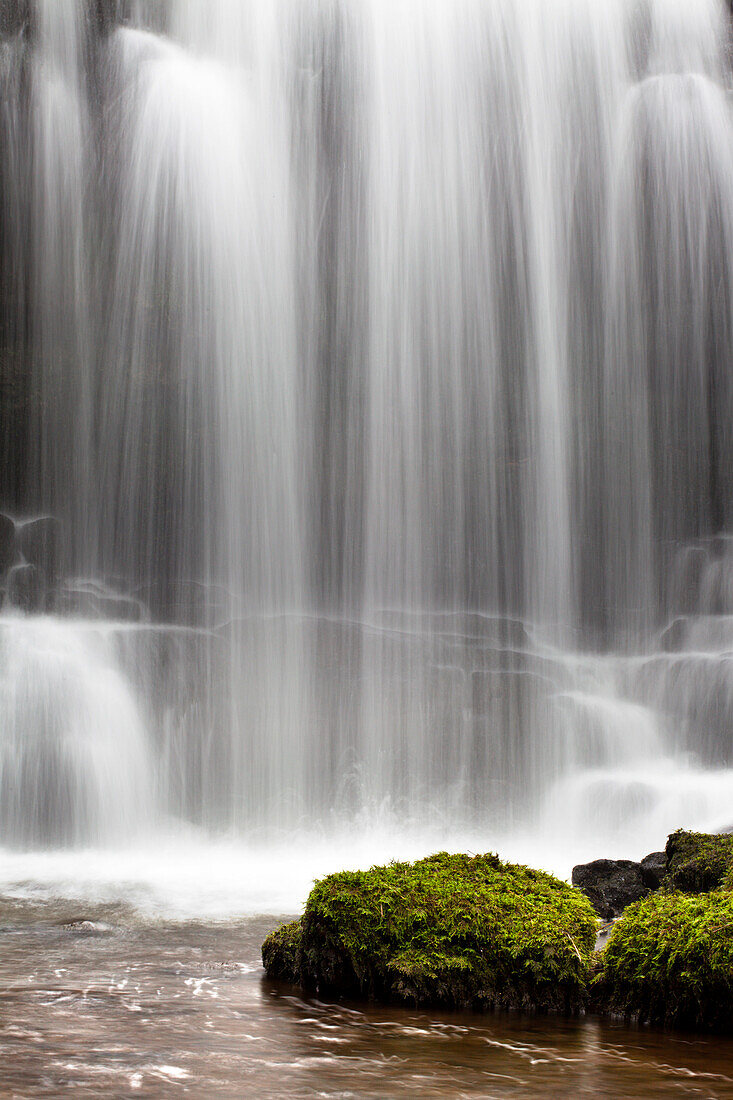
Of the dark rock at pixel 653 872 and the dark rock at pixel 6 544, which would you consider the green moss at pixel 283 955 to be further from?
the dark rock at pixel 6 544

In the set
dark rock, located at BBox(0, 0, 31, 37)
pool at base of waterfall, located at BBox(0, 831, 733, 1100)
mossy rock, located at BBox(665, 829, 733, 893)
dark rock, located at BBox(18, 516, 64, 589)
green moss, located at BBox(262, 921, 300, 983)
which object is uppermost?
dark rock, located at BBox(0, 0, 31, 37)

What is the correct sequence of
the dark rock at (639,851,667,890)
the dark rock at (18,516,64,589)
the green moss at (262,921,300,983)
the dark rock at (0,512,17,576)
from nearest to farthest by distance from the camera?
the green moss at (262,921,300,983)
the dark rock at (639,851,667,890)
the dark rock at (18,516,64,589)
the dark rock at (0,512,17,576)

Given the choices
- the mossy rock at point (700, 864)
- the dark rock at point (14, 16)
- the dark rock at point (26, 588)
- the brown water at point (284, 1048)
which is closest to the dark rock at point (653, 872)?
the mossy rock at point (700, 864)

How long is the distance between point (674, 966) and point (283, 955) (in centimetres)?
208

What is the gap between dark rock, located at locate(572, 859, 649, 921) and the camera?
754 centimetres

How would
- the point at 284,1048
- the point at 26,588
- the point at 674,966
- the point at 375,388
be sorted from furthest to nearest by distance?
the point at 375,388 < the point at 26,588 < the point at 674,966 < the point at 284,1048

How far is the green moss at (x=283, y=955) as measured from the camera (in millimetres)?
5758

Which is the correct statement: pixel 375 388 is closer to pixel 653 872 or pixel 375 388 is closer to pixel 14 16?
pixel 14 16

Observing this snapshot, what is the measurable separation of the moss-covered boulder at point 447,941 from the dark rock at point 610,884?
6.17 ft

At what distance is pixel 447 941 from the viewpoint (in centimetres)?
531

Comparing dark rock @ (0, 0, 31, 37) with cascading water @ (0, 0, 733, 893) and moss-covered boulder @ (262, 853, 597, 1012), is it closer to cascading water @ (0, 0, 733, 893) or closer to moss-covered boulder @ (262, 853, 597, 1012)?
cascading water @ (0, 0, 733, 893)

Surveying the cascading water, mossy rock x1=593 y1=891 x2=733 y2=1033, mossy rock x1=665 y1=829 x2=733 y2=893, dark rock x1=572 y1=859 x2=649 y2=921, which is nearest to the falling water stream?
the cascading water

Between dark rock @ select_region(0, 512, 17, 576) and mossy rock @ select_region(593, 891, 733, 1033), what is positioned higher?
dark rock @ select_region(0, 512, 17, 576)

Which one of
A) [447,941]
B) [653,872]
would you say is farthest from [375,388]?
[447,941]
